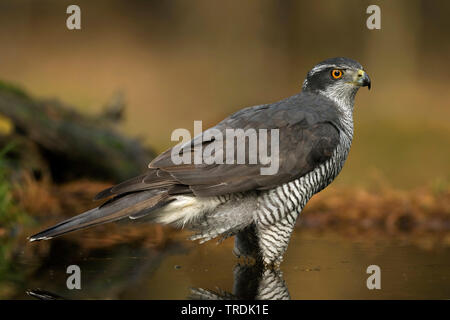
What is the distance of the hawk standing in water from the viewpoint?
3.82 metres

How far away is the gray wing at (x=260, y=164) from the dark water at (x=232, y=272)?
1.60 feet

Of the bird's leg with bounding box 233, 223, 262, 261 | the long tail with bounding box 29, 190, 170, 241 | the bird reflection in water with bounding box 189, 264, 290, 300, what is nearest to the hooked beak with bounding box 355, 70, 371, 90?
the bird's leg with bounding box 233, 223, 262, 261

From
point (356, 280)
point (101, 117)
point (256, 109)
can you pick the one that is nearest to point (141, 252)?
point (256, 109)

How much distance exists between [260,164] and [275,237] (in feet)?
1.57

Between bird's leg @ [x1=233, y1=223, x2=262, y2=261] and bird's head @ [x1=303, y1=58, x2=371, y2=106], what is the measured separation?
1.09 m

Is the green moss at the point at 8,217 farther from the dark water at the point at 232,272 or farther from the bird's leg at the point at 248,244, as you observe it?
the bird's leg at the point at 248,244

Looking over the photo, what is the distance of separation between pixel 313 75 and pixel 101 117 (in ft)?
11.8

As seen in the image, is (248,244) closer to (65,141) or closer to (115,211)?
(115,211)

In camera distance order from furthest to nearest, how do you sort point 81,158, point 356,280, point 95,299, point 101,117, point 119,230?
point 101,117
point 81,158
point 119,230
point 356,280
point 95,299

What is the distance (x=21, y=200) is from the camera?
18.5ft

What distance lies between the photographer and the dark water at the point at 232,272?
3.36m

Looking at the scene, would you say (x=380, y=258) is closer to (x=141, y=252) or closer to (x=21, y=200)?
(x=141, y=252)

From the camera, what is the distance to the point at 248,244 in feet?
14.1

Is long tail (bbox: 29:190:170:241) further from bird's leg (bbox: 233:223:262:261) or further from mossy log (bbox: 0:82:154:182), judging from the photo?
mossy log (bbox: 0:82:154:182)
